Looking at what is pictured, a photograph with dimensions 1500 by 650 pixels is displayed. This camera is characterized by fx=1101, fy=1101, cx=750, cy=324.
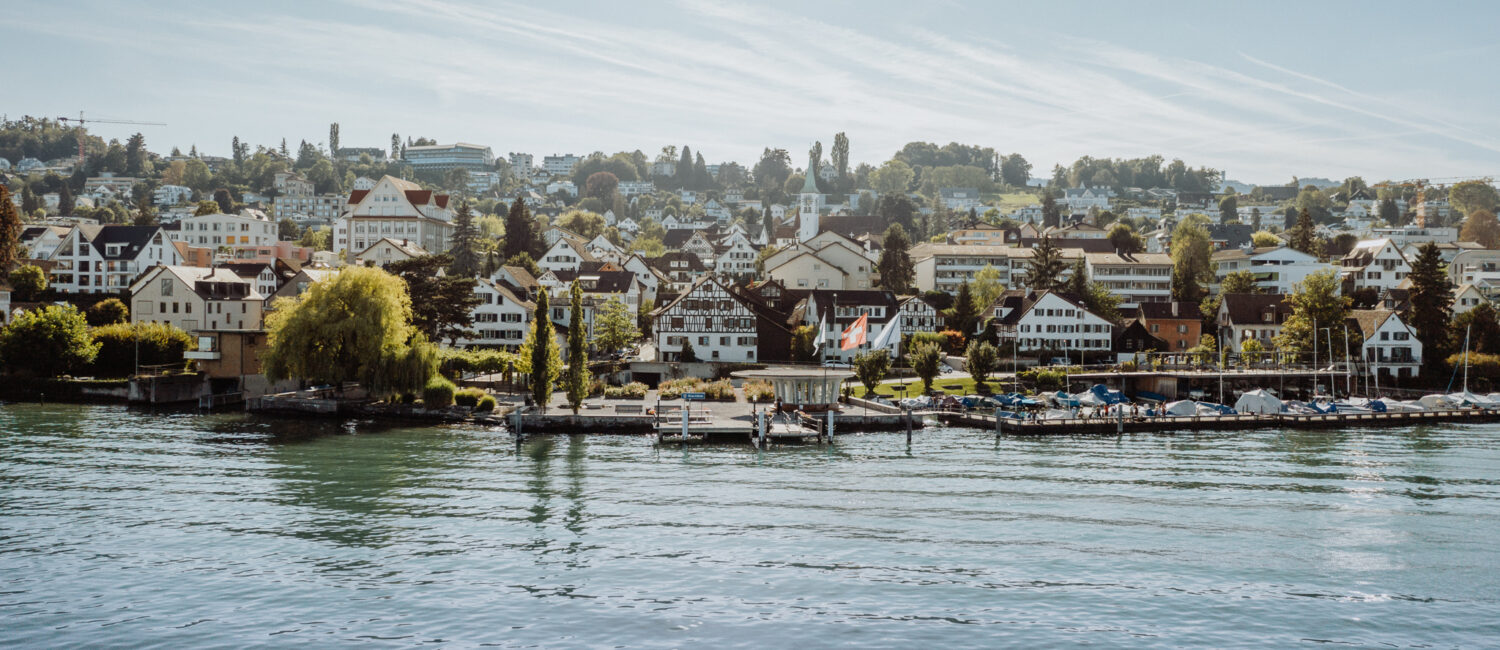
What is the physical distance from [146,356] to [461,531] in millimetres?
52354

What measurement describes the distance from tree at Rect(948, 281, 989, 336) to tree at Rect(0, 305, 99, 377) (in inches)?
→ 2589

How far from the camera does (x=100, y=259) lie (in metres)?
108

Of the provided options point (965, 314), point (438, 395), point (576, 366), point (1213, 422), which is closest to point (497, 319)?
point (438, 395)

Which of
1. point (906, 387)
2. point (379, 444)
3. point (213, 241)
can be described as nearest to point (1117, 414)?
point (906, 387)

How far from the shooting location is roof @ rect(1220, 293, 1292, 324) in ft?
314

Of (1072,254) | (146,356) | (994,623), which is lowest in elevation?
(994,623)

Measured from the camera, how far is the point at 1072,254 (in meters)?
122

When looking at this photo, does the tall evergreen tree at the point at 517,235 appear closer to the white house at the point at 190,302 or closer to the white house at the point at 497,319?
the white house at the point at 497,319

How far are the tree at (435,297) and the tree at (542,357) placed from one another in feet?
67.7

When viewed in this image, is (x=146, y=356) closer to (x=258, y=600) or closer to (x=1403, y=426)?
(x=258, y=600)

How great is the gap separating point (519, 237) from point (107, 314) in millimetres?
48740

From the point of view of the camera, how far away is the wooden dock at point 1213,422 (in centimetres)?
6203

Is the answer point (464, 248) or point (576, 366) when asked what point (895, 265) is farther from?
point (576, 366)

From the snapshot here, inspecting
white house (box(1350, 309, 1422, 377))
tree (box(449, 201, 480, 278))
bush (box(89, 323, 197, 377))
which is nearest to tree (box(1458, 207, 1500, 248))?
white house (box(1350, 309, 1422, 377))
